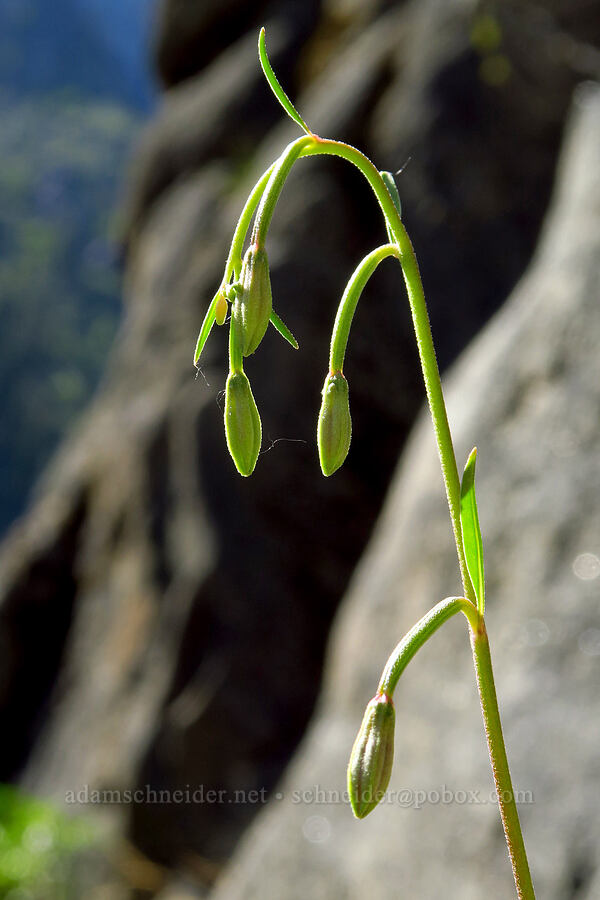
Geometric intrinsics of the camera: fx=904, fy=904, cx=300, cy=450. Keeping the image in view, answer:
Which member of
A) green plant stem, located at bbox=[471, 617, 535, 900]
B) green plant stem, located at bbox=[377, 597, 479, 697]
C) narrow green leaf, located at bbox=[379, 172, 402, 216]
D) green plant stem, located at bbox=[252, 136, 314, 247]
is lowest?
green plant stem, located at bbox=[471, 617, 535, 900]

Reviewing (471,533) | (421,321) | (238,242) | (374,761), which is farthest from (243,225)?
(374,761)

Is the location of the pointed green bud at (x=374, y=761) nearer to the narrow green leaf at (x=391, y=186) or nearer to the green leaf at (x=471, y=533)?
the green leaf at (x=471, y=533)

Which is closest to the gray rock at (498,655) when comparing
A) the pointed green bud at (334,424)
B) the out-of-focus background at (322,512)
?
the out-of-focus background at (322,512)

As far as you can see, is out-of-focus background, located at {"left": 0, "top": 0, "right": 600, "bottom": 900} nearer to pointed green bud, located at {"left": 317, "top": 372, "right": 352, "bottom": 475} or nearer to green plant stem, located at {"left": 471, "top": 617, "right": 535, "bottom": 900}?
pointed green bud, located at {"left": 317, "top": 372, "right": 352, "bottom": 475}

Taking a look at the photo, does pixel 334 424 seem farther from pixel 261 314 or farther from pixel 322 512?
pixel 322 512

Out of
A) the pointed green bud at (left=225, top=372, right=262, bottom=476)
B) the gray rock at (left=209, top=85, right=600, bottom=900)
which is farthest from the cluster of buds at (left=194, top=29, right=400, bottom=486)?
the gray rock at (left=209, top=85, right=600, bottom=900)

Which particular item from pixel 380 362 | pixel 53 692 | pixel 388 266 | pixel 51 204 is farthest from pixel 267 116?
pixel 51 204
